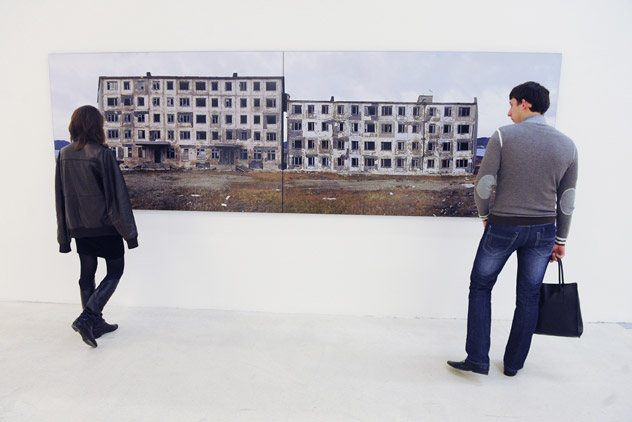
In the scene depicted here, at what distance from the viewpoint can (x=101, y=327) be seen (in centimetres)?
263

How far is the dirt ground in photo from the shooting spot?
9.27ft

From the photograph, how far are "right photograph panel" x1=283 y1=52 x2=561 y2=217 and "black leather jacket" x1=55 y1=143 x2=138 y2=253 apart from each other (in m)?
1.08

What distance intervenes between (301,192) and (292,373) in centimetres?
124

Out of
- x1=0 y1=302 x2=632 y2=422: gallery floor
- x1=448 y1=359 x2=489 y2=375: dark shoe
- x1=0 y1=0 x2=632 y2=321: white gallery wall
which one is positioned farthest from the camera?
x1=0 y1=0 x2=632 y2=321: white gallery wall

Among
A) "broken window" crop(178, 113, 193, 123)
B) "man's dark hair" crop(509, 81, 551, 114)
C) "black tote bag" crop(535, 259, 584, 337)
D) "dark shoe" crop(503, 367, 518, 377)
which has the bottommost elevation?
"dark shoe" crop(503, 367, 518, 377)

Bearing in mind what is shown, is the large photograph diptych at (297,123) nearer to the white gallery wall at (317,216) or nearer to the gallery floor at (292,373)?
the white gallery wall at (317,216)

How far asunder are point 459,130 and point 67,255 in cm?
311

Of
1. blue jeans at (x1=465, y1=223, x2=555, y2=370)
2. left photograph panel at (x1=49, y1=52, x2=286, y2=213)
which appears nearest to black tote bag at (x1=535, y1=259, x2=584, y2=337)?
blue jeans at (x1=465, y1=223, x2=555, y2=370)

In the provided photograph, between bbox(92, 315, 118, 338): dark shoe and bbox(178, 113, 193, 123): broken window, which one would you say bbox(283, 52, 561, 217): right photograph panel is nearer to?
bbox(178, 113, 193, 123): broken window

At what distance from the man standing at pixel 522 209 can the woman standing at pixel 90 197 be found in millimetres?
2015

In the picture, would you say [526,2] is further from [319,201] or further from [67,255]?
[67,255]

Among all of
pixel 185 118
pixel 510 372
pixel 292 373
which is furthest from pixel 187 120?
pixel 510 372
